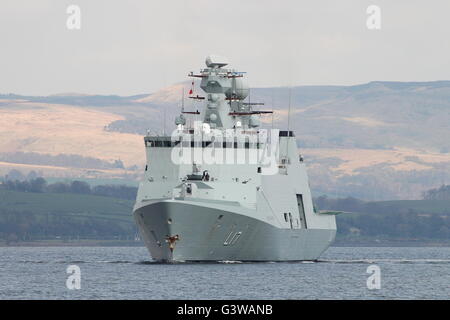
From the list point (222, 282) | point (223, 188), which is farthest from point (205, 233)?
point (222, 282)

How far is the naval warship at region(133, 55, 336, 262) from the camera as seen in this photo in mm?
81688

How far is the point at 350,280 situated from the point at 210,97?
20.7m

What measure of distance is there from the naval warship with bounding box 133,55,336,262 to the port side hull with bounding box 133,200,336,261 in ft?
0.22

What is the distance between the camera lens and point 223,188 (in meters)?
84.1

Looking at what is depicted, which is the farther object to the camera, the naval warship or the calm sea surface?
the naval warship

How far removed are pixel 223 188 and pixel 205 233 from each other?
4.09 m

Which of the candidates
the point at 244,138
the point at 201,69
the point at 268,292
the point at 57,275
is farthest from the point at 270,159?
the point at 268,292

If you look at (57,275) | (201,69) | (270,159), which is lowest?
(57,275)

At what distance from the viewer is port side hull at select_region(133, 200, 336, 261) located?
80688 millimetres

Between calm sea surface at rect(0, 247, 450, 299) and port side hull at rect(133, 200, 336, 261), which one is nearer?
calm sea surface at rect(0, 247, 450, 299)

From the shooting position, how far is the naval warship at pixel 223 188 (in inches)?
3216

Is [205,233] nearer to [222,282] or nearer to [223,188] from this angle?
[223,188]
